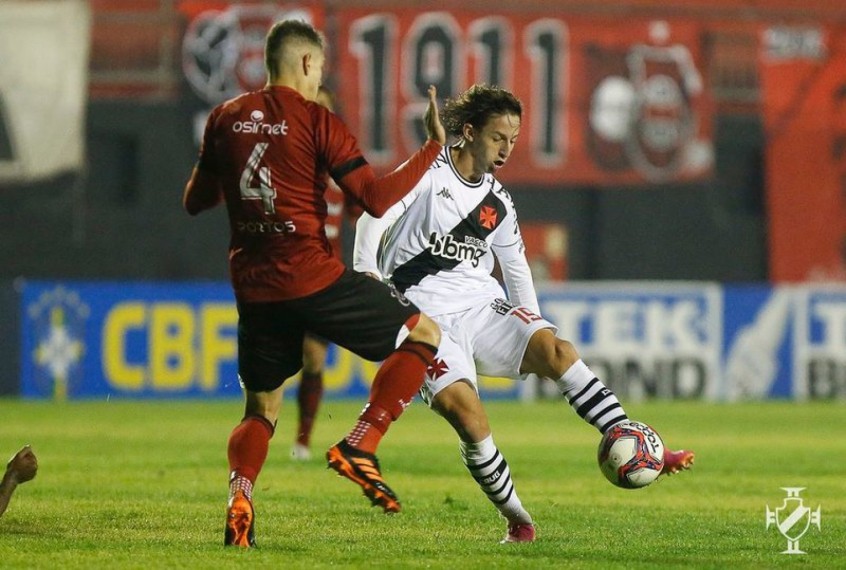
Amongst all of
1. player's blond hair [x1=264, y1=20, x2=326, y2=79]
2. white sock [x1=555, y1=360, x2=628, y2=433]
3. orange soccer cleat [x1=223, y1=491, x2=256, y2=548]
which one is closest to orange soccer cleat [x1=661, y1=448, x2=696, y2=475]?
white sock [x1=555, y1=360, x2=628, y2=433]

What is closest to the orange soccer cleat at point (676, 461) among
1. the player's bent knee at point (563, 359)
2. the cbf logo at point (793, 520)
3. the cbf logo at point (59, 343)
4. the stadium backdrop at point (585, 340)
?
the cbf logo at point (793, 520)

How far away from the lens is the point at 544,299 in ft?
63.3

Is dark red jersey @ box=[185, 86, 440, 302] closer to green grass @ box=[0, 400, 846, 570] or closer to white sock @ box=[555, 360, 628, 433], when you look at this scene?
green grass @ box=[0, 400, 846, 570]

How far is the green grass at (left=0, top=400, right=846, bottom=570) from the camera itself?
632 cm

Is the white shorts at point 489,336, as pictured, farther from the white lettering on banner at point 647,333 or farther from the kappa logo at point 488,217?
the white lettering on banner at point 647,333

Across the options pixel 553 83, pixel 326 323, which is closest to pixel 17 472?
pixel 326 323

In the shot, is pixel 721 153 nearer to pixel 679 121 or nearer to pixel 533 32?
pixel 679 121

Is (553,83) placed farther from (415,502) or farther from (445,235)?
(445,235)

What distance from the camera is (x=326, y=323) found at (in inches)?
247

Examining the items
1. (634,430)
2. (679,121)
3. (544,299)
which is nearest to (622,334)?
(544,299)

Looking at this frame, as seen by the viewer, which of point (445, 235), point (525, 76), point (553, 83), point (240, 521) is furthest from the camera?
point (553, 83)

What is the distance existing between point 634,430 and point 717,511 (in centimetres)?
162

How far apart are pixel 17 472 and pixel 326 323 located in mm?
1582

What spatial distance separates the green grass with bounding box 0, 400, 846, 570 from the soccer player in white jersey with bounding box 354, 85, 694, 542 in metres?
0.45
